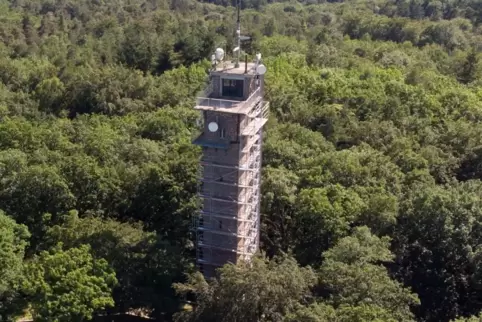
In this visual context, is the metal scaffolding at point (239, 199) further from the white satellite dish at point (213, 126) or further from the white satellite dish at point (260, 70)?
the white satellite dish at point (260, 70)

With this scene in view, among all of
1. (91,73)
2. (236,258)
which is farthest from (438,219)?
(91,73)

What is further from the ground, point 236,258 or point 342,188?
point 342,188

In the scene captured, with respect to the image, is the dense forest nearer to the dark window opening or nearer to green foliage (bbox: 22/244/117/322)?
green foliage (bbox: 22/244/117/322)

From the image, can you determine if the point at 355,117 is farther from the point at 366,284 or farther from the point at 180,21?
the point at 180,21

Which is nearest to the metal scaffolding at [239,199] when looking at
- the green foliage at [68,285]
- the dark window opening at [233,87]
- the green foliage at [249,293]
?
the dark window opening at [233,87]

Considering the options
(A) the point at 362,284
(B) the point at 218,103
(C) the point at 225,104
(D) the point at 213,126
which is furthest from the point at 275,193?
(A) the point at 362,284

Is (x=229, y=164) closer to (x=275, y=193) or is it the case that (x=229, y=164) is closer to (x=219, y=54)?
(x=219, y=54)

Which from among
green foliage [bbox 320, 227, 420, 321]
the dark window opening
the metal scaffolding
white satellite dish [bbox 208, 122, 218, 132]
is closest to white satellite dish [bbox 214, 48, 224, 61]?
the dark window opening

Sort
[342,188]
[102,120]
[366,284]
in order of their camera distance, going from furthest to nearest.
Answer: [102,120]
[342,188]
[366,284]
